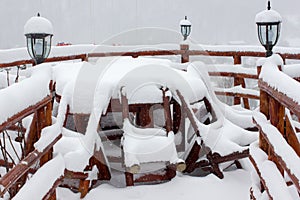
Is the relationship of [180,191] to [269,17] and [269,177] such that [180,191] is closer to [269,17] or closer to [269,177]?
[269,177]

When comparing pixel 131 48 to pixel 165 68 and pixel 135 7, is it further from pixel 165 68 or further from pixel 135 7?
pixel 135 7

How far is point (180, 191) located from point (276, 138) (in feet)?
4.95

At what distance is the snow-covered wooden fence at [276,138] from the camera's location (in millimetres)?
1924

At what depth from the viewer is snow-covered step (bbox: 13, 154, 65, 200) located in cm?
215

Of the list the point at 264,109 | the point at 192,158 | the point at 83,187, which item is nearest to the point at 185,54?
the point at 192,158

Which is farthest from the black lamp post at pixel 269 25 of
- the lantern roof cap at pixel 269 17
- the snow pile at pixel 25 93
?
the snow pile at pixel 25 93

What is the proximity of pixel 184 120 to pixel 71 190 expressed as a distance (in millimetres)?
1369

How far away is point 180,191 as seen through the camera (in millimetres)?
3557

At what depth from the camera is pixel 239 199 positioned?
345 centimetres

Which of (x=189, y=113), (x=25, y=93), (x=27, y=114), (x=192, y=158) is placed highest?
(x=25, y=93)

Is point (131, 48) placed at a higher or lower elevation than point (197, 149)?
higher

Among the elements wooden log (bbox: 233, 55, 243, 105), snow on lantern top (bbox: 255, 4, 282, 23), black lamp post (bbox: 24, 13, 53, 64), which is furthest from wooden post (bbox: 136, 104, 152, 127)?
wooden log (bbox: 233, 55, 243, 105)

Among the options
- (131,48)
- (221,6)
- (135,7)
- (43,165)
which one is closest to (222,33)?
(221,6)

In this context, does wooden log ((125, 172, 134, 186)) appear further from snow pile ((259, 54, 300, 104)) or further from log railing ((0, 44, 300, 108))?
log railing ((0, 44, 300, 108))
